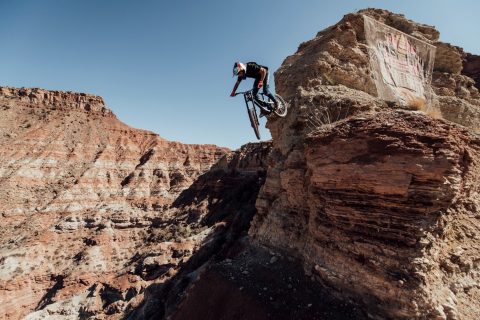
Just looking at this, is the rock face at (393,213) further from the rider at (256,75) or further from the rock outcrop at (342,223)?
the rider at (256,75)

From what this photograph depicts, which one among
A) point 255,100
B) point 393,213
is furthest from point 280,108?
point 393,213

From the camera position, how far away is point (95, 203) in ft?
128

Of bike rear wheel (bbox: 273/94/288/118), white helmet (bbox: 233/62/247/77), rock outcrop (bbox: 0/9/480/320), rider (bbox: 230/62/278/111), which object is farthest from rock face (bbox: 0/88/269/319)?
white helmet (bbox: 233/62/247/77)

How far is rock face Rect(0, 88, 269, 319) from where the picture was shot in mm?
26391

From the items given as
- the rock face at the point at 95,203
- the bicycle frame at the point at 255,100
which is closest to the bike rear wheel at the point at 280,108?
the bicycle frame at the point at 255,100

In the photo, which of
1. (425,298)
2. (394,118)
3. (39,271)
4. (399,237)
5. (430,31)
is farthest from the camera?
(39,271)

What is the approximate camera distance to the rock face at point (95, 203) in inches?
1039

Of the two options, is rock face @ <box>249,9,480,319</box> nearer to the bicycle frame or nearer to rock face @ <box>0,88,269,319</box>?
the bicycle frame

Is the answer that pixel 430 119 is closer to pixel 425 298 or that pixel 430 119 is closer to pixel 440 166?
pixel 440 166

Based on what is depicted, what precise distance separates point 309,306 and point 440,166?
4283 millimetres

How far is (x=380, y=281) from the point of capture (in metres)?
5.91

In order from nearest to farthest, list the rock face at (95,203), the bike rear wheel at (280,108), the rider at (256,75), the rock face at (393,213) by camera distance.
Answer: the rock face at (393,213), the rider at (256,75), the bike rear wheel at (280,108), the rock face at (95,203)

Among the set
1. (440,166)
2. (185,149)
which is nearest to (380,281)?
(440,166)

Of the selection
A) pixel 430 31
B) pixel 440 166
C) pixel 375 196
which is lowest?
pixel 375 196
